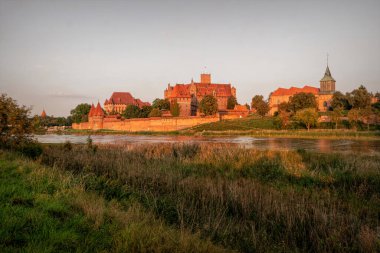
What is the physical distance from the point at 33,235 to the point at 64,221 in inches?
27.8

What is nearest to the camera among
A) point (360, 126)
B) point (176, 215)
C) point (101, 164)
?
point (176, 215)

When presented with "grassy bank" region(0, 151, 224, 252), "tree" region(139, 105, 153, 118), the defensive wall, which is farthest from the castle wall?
"grassy bank" region(0, 151, 224, 252)

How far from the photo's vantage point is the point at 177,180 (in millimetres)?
9281

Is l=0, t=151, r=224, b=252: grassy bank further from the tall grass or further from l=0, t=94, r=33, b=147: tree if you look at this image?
l=0, t=94, r=33, b=147: tree

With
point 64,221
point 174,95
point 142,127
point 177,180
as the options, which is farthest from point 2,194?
point 174,95

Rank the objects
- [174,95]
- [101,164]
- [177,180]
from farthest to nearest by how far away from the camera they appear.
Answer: [174,95], [101,164], [177,180]

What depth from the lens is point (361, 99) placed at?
58219 mm

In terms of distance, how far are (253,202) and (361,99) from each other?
60016 millimetres

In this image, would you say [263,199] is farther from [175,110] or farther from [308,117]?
[175,110]

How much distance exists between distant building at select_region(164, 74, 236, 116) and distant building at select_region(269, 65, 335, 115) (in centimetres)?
1353

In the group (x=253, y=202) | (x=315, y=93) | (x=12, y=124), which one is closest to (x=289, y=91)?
(x=315, y=93)

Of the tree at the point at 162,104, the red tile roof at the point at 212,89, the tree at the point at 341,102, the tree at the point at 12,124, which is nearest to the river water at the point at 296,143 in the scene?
the tree at the point at 12,124

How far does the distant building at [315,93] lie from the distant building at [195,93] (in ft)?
44.4

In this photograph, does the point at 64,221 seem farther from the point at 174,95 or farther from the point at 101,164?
the point at 174,95
